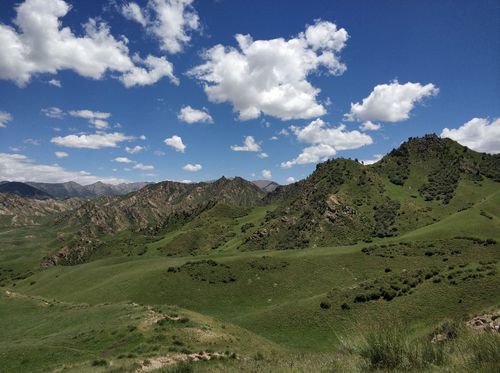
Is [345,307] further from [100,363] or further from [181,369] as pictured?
[181,369]

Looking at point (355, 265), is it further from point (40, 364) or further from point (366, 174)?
point (366, 174)

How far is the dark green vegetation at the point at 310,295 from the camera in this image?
658 inches

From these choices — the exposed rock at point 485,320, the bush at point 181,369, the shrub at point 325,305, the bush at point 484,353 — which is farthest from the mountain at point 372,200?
the bush at point 484,353

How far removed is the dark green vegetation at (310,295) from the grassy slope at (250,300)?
0.24 meters

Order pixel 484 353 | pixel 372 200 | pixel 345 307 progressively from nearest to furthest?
pixel 484 353
pixel 345 307
pixel 372 200

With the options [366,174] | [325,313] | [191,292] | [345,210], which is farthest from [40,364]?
[366,174]

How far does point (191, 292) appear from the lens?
72.2m

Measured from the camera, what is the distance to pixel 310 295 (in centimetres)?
6525

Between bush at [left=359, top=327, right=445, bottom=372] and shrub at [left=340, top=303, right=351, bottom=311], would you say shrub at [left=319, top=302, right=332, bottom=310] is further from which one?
bush at [left=359, top=327, right=445, bottom=372]

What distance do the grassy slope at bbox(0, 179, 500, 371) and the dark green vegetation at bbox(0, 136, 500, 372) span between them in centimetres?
24

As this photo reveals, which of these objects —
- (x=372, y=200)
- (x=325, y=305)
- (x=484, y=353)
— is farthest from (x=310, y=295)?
(x=372, y=200)

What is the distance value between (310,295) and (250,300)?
10.7 metres

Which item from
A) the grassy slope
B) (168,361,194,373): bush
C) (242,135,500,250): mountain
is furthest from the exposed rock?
(242,135,500,250): mountain

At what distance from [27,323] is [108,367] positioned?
107 ft
